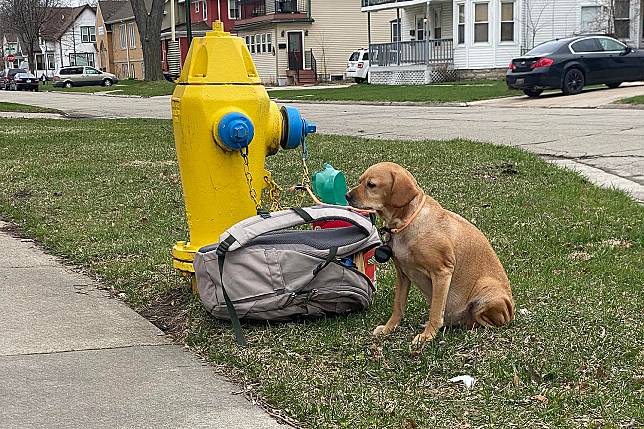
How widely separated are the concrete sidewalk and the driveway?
57.9 ft

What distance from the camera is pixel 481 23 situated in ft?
122

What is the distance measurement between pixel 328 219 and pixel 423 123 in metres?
13.1

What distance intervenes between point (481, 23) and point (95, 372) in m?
34.7

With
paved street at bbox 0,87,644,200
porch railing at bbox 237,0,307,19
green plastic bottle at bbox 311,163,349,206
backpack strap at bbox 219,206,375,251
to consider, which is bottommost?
paved street at bbox 0,87,644,200

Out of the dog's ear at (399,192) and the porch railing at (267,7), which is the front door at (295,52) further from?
the dog's ear at (399,192)

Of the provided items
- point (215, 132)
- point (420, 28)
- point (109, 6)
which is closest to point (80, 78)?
point (109, 6)

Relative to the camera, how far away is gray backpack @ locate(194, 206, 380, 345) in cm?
475

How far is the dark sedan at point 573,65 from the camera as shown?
2473cm

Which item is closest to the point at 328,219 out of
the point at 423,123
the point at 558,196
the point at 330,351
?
the point at 330,351

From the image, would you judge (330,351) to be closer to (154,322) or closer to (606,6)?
(154,322)

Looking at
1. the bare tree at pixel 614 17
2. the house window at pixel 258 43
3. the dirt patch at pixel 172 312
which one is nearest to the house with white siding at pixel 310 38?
the house window at pixel 258 43

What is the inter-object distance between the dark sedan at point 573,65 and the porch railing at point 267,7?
28820 mm

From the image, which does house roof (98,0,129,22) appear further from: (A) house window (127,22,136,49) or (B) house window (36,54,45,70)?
(B) house window (36,54,45,70)

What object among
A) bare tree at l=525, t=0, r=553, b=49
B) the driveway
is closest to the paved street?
the driveway
